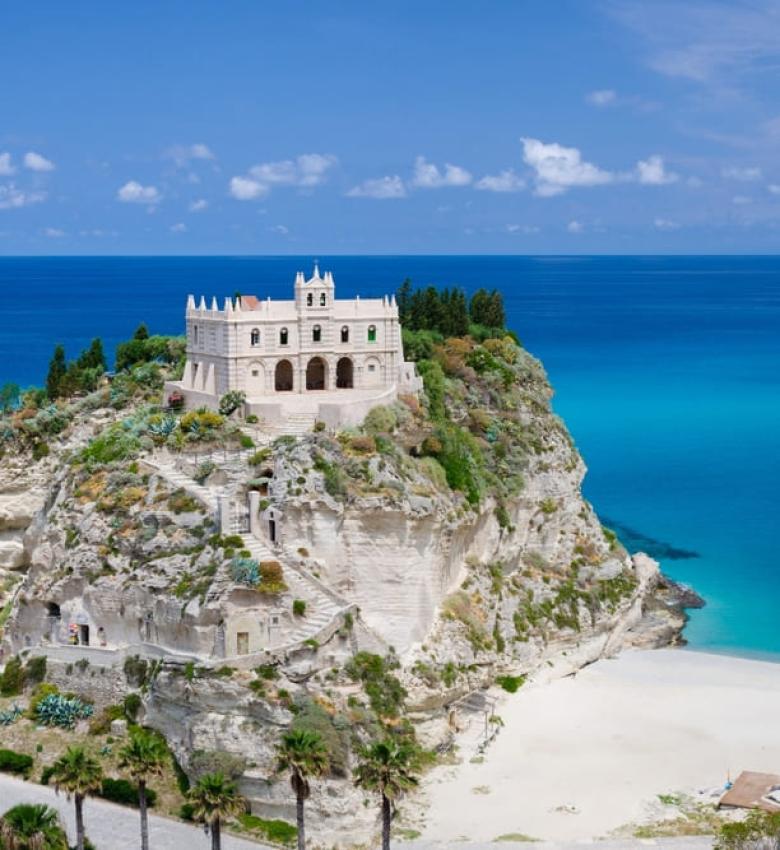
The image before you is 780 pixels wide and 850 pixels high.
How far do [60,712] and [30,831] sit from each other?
42.8ft

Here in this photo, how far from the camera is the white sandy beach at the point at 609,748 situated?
157ft

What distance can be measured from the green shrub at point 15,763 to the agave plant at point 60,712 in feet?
8.18

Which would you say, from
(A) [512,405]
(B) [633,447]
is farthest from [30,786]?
(B) [633,447]

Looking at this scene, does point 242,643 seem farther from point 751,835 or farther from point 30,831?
point 751,835

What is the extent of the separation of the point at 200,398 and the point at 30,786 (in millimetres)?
20537

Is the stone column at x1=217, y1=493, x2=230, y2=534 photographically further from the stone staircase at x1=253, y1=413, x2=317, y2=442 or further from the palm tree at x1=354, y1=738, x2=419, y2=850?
the palm tree at x1=354, y1=738, x2=419, y2=850

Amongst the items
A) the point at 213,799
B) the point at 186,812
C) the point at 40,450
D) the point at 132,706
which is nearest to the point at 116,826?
the point at 186,812

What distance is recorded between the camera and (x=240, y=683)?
48406 millimetres

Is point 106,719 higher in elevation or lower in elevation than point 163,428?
lower

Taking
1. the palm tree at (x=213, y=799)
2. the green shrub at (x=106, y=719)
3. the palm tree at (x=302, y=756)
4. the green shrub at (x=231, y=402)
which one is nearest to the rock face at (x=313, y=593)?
the green shrub at (x=106, y=719)

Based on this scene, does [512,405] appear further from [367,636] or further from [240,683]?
[240,683]

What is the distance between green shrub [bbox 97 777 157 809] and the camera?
47875 mm

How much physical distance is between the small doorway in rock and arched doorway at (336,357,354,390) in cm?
1858

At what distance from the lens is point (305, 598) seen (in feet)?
169
